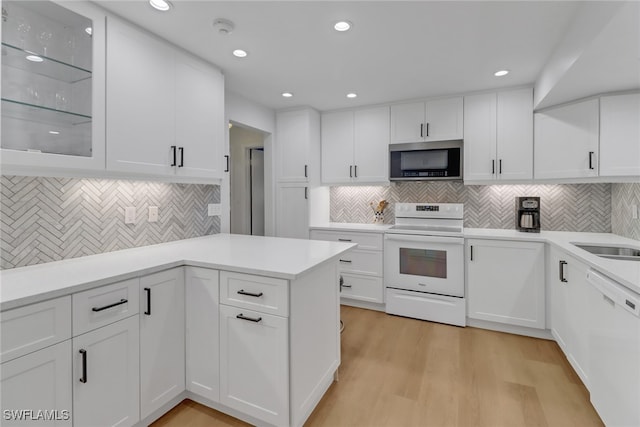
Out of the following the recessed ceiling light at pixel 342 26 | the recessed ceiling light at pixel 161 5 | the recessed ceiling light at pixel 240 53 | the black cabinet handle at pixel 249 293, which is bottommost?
the black cabinet handle at pixel 249 293

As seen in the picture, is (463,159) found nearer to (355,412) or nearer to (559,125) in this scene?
(559,125)

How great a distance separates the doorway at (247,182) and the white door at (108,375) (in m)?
3.11

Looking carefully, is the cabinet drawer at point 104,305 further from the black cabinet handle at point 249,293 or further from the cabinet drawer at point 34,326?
the black cabinet handle at point 249,293

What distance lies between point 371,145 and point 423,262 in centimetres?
152

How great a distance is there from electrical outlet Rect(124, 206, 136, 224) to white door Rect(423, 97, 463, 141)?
9.64 feet

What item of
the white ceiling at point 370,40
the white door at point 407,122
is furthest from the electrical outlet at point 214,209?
the white door at point 407,122

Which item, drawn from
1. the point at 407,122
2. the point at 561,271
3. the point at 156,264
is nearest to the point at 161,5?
the point at 156,264

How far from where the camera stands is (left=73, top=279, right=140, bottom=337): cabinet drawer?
132 centimetres

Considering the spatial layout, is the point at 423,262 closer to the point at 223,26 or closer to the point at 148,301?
the point at 148,301

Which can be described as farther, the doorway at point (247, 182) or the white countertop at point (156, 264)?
the doorway at point (247, 182)

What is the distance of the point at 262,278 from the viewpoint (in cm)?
153

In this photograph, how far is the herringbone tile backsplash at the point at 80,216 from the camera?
5.24ft

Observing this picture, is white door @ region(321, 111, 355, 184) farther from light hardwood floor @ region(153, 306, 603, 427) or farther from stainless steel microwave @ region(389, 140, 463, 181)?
light hardwood floor @ region(153, 306, 603, 427)

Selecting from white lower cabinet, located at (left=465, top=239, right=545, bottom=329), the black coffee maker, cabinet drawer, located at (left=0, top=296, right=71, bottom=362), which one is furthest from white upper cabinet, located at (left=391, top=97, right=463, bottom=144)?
cabinet drawer, located at (left=0, top=296, right=71, bottom=362)
